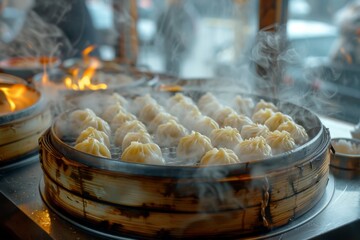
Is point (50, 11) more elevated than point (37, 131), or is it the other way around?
point (50, 11)

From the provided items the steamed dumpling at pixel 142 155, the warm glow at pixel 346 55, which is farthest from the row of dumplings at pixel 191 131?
the warm glow at pixel 346 55

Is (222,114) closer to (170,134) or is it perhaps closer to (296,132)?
(170,134)

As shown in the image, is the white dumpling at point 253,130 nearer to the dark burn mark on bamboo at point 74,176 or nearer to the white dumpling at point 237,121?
the white dumpling at point 237,121

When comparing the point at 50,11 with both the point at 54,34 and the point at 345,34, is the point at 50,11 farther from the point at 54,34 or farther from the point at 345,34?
the point at 345,34

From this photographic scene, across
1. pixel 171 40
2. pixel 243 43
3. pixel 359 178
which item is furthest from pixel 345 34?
pixel 359 178

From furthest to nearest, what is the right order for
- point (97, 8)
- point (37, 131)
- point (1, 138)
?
1. point (97, 8)
2. point (37, 131)
3. point (1, 138)

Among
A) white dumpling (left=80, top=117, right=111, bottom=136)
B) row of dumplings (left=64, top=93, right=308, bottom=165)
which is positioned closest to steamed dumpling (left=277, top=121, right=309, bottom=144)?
row of dumplings (left=64, top=93, right=308, bottom=165)

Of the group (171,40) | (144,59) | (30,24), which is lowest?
(144,59)
